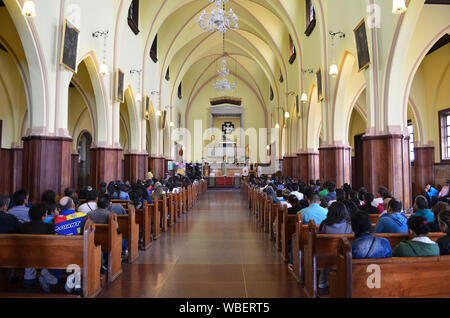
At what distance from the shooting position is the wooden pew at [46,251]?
10.7 ft

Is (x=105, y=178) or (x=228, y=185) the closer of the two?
(x=105, y=178)

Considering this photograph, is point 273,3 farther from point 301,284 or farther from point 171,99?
point 301,284

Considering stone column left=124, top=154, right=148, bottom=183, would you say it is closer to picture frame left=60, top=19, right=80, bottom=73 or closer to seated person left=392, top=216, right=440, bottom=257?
picture frame left=60, top=19, right=80, bottom=73

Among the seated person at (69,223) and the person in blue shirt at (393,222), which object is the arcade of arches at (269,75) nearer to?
the person in blue shirt at (393,222)

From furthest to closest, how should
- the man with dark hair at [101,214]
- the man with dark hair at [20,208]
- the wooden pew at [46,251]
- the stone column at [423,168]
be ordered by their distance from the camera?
the stone column at [423,168]
the man with dark hair at [101,214]
the man with dark hair at [20,208]
the wooden pew at [46,251]

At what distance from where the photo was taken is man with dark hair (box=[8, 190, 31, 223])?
4148mm

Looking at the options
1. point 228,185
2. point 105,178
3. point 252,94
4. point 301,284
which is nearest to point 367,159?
point 301,284

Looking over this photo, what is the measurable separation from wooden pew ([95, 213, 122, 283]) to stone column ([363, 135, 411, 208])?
5.24m

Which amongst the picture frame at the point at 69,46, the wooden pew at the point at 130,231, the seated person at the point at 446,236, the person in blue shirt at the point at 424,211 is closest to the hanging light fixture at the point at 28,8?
the picture frame at the point at 69,46

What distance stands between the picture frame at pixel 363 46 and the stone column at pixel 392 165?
1663 mm

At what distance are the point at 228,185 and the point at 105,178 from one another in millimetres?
12414

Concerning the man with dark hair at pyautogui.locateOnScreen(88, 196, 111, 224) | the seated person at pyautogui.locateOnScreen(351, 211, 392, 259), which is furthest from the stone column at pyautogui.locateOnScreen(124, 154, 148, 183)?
the seated person at pyautogui.locateOnScreen(351, 211, 392, 259)

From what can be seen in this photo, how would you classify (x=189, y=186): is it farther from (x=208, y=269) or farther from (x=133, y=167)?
(x=208, y=269)
